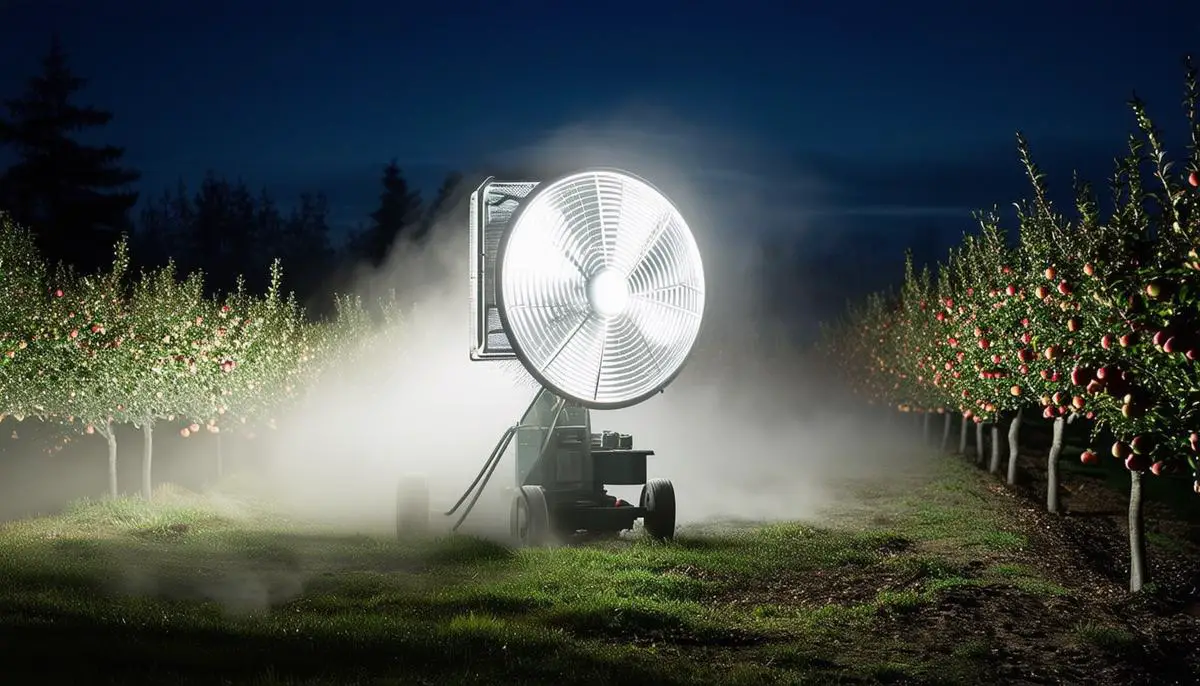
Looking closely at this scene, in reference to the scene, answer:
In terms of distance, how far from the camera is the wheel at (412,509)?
15.6m

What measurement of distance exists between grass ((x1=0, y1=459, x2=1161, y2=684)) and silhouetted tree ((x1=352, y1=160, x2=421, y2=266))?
64.2 m

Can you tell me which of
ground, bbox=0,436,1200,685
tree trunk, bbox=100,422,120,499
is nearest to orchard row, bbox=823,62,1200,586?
ground, bbox=0,436,1200,685

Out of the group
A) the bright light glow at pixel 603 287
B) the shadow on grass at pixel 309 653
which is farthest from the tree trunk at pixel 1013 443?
the shadow on grass at pixel 309 653

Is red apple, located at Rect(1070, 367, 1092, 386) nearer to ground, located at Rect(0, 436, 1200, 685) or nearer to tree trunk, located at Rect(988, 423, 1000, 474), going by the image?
ground, located at Rect(0, 436, 1200, 685)

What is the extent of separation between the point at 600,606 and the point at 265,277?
72448 millimetres

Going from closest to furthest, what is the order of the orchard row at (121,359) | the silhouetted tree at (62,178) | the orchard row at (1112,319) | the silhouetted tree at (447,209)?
the orchard row at (1112,319) < the orchard row at (121,359) < the silhouetted tree at (62,178) < the silhouetted tree at (447,209)

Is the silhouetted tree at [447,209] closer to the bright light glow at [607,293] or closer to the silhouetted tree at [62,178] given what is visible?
the silhouetted tree at [62,178]

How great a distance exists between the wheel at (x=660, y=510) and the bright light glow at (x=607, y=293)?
348 cm

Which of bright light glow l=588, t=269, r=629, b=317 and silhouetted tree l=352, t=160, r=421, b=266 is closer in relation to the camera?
bright light glow l=588, t=269, r=629, b=317

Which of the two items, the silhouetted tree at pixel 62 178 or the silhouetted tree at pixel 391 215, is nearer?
the silhouetted tree at pixel 62 178

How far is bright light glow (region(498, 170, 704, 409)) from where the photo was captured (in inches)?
444

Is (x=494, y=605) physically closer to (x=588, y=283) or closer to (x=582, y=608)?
(x=582, y=608)

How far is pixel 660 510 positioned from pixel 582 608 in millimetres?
4331

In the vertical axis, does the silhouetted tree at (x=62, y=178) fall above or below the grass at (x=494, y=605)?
above
